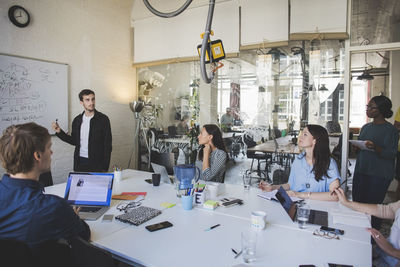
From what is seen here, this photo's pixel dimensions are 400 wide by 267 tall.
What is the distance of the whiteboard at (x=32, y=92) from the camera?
10.9 feet

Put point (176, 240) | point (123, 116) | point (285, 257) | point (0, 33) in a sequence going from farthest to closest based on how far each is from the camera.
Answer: point (123, 116) → point (0, 33) → point (176, 240) → point (285, 257)

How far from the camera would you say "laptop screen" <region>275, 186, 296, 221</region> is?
174 cm

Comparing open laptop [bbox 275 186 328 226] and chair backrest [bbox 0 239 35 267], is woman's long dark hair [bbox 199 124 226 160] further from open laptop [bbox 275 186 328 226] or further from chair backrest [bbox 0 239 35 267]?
chair backrest [bbox 0 239 35 267]

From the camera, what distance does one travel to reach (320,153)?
221cm

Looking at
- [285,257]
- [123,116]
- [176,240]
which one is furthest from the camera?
[123,116]

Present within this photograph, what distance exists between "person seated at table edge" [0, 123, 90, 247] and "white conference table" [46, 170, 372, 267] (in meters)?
0.29

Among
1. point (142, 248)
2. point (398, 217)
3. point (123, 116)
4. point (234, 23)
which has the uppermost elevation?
point (234, 23)

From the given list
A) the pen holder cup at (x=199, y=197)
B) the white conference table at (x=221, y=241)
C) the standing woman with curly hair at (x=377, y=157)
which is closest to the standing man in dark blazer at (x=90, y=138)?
the white conference table at (x=221, y=241)

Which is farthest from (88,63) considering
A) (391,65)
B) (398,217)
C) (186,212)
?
(391,65)

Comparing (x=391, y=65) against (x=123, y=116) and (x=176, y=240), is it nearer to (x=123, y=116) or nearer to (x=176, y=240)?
(x=123, y=116)

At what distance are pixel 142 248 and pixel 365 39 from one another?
11.9 feet

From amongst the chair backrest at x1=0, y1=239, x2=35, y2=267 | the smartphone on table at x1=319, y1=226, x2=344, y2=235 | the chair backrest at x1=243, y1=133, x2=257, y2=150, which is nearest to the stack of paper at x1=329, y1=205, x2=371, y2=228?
the smartphone on table at x1=319, y1=226, x2=344, y2=235

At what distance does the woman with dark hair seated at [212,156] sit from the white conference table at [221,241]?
839mm

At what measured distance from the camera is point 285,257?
128 cm
